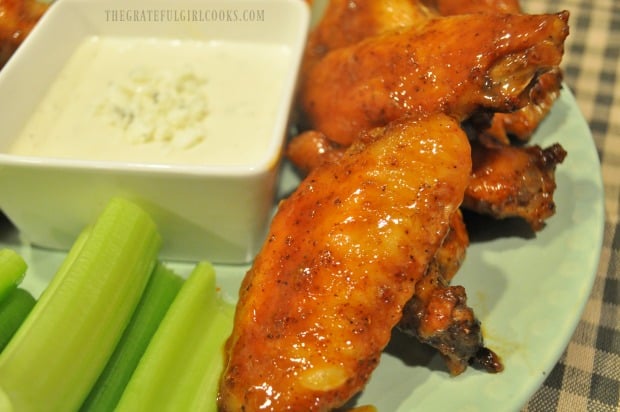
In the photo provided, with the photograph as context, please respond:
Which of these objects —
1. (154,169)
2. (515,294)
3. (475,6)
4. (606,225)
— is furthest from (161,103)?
(606,225)

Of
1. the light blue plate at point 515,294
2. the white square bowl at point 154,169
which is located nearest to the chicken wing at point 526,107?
the light blue plate at point 515,294

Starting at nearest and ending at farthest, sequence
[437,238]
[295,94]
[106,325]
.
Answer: [437,238], [106,325], [295,94]

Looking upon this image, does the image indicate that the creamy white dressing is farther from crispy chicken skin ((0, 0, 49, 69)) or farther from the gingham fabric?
the gingham fabric

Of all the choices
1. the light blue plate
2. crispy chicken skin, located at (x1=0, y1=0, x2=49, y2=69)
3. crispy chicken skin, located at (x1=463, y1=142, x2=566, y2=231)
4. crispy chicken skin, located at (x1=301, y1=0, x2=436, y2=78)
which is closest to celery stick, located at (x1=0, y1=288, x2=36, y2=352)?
the light blue plate

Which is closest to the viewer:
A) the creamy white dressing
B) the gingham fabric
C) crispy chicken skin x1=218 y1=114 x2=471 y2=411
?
crispy chicken skin x1=218 y1=114 x2=471 y2=411

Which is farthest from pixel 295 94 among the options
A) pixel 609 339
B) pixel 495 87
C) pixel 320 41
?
pixel 609 339

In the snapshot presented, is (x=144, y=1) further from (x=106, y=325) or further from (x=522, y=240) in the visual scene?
(x=522, y=240)
